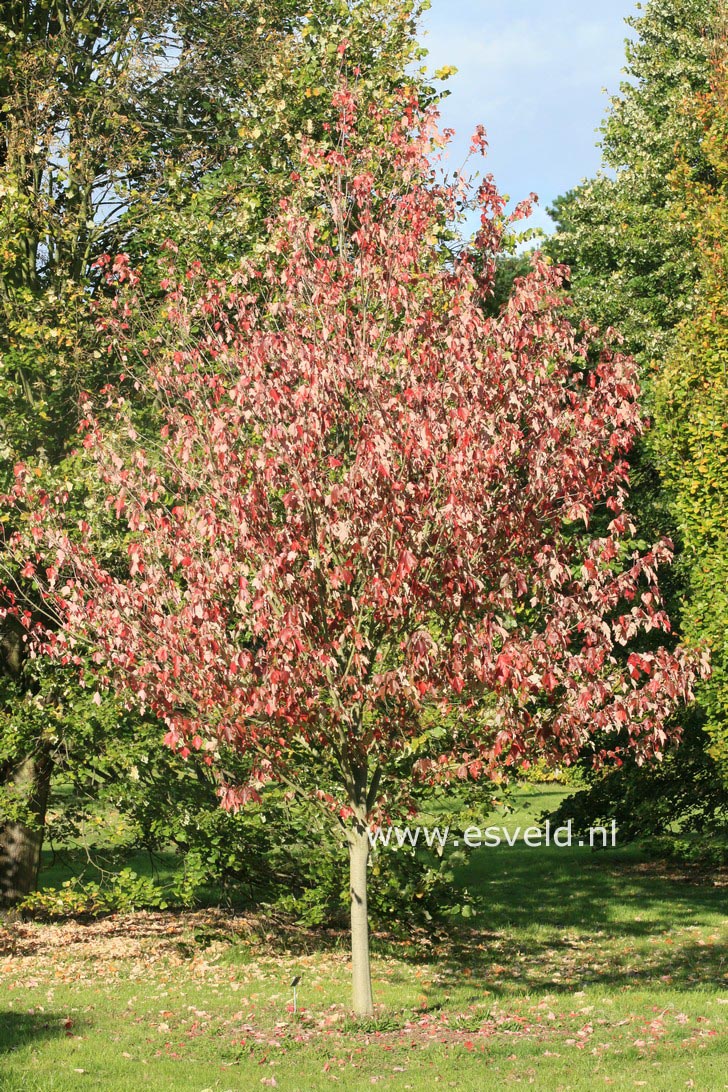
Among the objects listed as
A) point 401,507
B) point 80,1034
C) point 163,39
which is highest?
point 163,39

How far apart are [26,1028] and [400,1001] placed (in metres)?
3.95

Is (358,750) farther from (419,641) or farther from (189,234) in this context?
(189,234)

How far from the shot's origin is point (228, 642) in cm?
997

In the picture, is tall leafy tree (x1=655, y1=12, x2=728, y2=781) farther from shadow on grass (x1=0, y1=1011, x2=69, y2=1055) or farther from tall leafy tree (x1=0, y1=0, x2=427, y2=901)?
shadow on grass (x1=0, y1=1011, x2=69, y2=1055)

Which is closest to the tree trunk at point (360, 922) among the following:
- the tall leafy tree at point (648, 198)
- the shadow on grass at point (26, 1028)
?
the shadow on grass at point (26, 1028)

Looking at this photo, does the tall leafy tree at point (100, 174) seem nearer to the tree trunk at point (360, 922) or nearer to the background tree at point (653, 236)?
the tree trunk at point (360, 922)

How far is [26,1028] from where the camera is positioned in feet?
34.8

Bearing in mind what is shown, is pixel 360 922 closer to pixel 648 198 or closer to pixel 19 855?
pixel 19 855

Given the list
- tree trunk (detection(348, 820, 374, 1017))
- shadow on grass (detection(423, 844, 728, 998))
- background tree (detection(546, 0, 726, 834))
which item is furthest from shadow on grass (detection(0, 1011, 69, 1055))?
background tree (detection(546, 0, 726, 834))

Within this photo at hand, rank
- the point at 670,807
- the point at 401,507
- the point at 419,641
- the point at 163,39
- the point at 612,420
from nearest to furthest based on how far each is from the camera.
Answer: the point at 419,641 → the point at 401,507 → the point at 612,420 → the point at 163,39 → the point at 670,807

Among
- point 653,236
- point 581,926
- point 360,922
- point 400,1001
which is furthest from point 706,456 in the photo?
Result: point 360,922

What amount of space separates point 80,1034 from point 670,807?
47.2ft

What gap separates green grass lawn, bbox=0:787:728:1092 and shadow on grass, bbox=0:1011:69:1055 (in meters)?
0.03

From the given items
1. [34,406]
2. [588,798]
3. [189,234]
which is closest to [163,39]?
[189,234]
